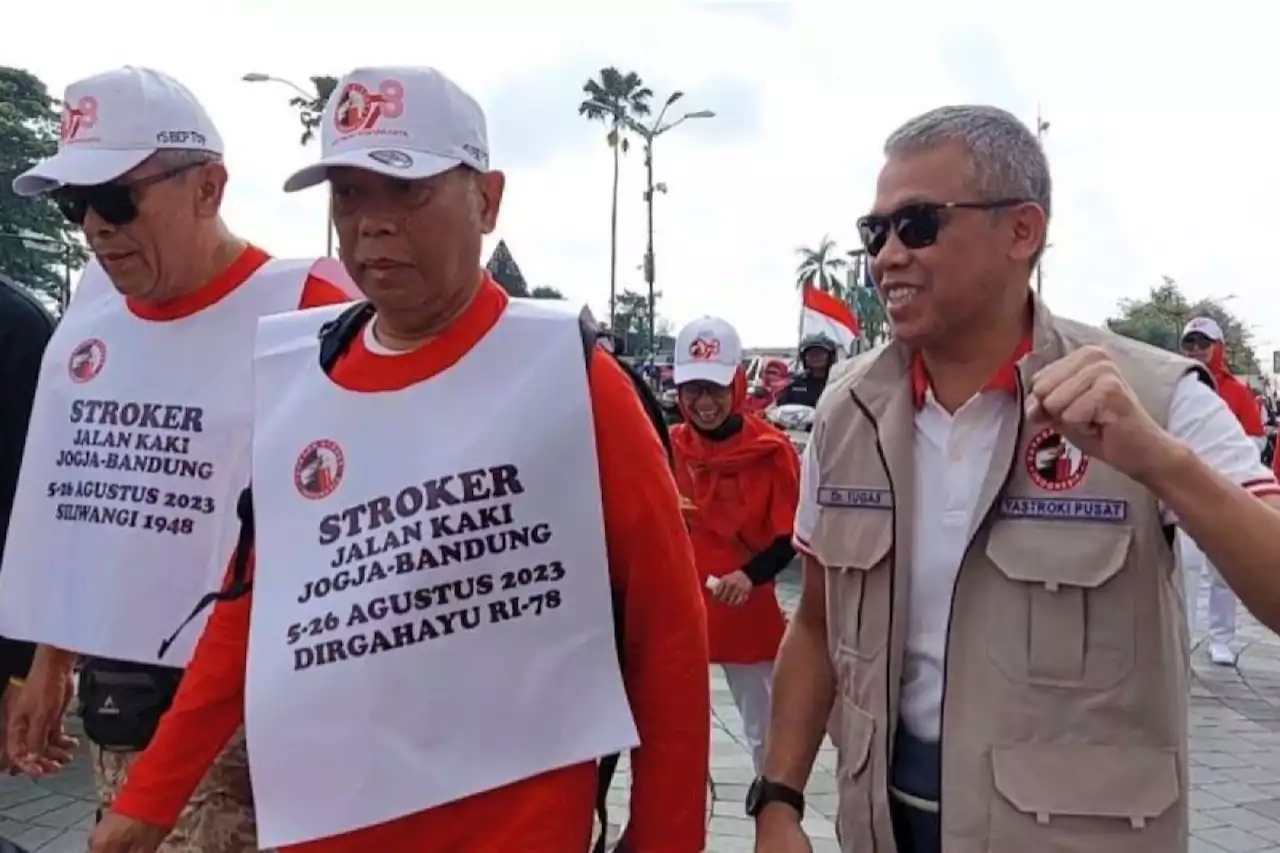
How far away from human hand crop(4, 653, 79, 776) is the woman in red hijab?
2708 mm

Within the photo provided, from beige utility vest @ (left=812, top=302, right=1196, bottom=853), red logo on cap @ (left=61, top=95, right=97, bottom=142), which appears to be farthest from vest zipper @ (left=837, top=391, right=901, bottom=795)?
red logo on cap @ (left=61, top=95, right=97, bottom=142)

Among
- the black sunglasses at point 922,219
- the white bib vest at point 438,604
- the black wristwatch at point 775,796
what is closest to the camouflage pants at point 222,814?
the white bib vest at point 438,604

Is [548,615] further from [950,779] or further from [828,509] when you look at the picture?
[950,779]

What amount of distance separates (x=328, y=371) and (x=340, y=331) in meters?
0.09

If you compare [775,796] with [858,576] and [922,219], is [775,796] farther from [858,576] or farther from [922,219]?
[922,219]

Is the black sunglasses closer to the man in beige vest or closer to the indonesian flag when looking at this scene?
the man in beige vest

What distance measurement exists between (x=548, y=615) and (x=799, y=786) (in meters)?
0.59

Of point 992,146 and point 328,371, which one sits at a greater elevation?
point 992,146

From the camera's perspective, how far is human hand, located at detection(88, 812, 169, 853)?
7.14 feet

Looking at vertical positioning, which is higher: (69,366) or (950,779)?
(69,366)

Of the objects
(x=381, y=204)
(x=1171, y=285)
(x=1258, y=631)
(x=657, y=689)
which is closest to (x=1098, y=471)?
(x=657, y=689)

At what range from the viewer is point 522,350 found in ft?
6.92

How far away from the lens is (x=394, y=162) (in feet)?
6.63

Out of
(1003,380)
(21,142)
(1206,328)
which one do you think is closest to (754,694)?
(1003,380)
